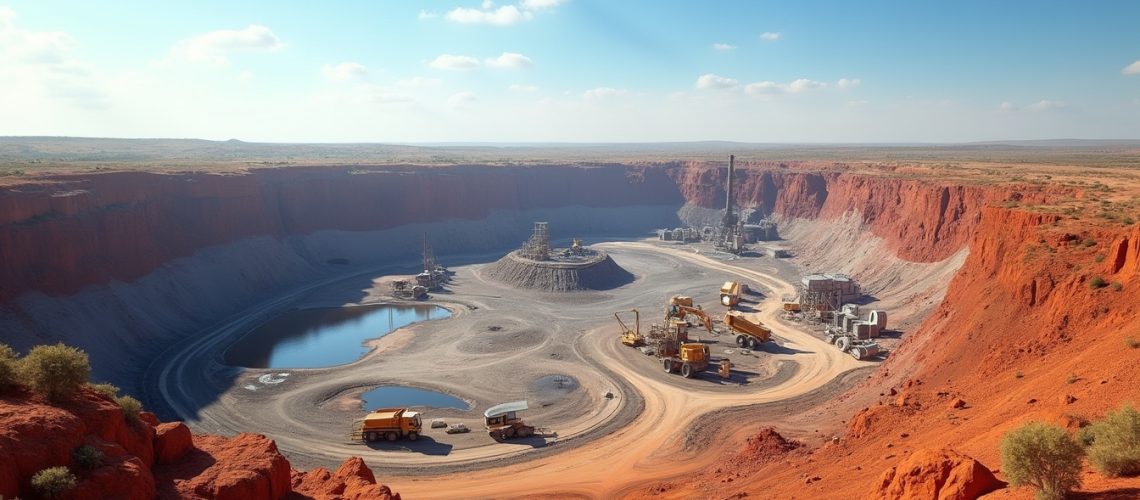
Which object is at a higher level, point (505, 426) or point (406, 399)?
point (505, 426)

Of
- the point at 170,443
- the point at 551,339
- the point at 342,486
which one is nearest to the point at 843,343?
the point at 551,339

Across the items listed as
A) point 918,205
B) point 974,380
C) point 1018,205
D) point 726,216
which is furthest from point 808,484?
point 726,216

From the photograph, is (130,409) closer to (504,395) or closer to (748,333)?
(504,395)

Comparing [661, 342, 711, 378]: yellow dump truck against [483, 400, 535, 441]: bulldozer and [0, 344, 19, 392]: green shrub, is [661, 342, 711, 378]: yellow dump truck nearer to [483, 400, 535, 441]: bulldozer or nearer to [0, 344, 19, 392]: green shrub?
[483, 400, 535, 441]: bulldozer

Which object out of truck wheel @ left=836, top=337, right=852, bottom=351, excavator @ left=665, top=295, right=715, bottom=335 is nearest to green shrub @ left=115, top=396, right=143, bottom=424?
excavator @ left=665, top=295, right=715, bottom=335

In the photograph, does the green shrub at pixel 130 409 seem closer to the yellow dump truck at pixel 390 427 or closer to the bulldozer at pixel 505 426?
the yellow dump truck at pixel 390 427

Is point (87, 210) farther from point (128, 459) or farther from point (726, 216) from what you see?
point (726, 216)
